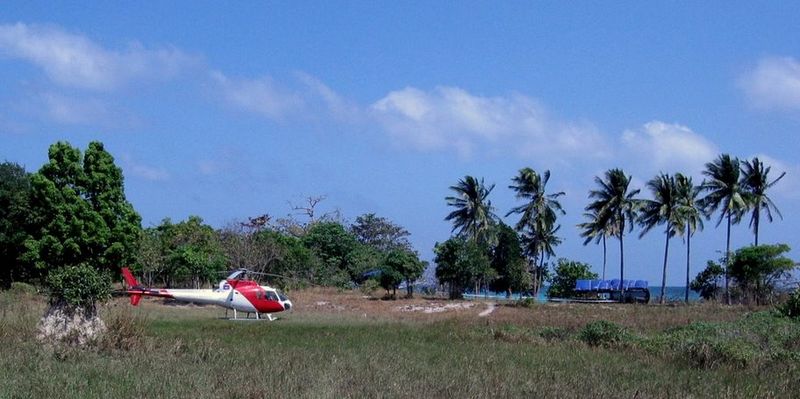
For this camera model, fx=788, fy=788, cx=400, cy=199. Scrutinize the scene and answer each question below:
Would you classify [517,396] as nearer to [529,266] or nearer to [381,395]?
[381,395]

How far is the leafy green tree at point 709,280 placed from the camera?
217ft

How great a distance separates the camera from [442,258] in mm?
59625

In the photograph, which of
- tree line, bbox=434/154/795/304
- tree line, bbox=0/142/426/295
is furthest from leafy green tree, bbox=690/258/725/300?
tree line, bbox=0/142/426/295

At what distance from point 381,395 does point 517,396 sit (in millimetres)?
1763

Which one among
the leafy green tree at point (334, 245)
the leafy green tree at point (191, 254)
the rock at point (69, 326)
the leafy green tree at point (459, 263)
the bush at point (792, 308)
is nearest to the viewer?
the rock at point (69, 326)

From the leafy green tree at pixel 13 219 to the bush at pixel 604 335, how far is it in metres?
33.3

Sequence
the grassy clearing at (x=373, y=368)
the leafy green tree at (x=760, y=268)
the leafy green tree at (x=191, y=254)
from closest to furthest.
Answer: the grassy clearing at (x=373, y=368) < the leafy green tree at (x=191, y=254) < the leafy green tree at (x=760, y=268)

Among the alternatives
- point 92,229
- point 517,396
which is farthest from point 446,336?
point 92,229

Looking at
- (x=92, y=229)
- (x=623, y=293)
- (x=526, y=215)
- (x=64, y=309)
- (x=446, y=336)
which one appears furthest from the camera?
(x=526, y=215)

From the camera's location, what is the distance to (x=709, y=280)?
6744cm

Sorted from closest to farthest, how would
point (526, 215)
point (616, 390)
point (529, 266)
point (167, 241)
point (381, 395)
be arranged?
1. point (381, 395)
2. point (616, 390)
3. point (167, 241)
4. point (526, 215)
5. point (529, 266)

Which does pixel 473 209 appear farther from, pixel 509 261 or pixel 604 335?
pixel 604 335

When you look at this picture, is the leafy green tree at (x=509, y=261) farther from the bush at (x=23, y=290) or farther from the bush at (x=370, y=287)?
the bush at (x=23, y=290)

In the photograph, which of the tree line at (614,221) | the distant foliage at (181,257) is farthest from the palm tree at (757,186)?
the distant foliage at (181,257)
